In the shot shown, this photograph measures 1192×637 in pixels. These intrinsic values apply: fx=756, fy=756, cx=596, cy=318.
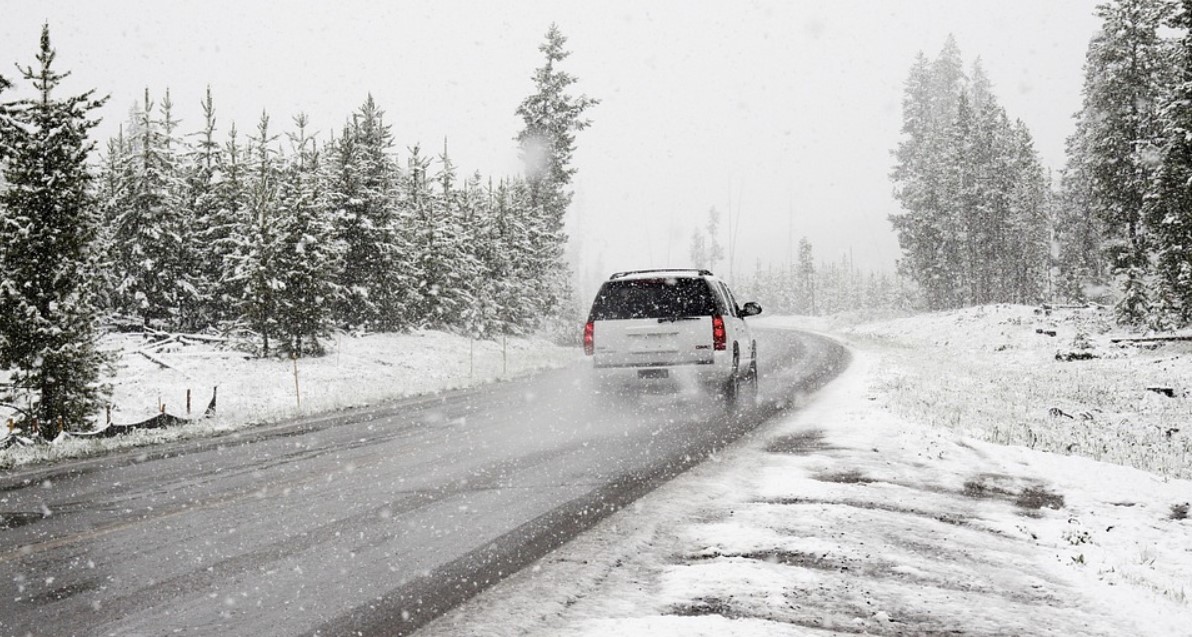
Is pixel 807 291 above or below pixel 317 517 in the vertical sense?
above

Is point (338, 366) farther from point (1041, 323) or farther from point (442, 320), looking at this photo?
point (1041, 323)

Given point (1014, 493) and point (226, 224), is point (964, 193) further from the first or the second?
point (1014, 493)

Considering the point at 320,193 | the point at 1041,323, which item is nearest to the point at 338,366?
the point at 320,193

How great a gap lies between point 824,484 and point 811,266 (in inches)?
4008

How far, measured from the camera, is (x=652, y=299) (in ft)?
39.7

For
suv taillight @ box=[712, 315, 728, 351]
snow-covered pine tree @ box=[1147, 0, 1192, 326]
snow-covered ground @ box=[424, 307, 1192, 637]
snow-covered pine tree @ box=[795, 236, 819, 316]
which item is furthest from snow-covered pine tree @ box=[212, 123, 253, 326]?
snow-covered pine tree @ box=[795, 236, 819, 316]

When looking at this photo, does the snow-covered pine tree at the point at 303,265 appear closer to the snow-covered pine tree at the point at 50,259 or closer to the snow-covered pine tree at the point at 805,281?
the snow-covered pine tree at the point at 50,259

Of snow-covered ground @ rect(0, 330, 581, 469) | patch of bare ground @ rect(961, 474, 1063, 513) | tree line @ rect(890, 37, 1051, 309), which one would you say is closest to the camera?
patch of bare ground @ rect(961, 474, 1063, 513)

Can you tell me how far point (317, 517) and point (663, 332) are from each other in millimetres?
6993

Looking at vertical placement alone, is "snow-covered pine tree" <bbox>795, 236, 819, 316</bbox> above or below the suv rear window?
above

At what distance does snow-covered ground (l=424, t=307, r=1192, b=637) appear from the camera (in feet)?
11.8

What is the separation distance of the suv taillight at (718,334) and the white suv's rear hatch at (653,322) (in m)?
0.07

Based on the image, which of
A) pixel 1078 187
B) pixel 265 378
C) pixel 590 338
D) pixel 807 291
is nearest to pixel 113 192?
pixel 265 378

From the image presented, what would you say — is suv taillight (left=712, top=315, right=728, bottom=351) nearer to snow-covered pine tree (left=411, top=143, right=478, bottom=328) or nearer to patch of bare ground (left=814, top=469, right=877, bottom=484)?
patch of bare ground (left=814, top=469, right=877, bottom=484)
